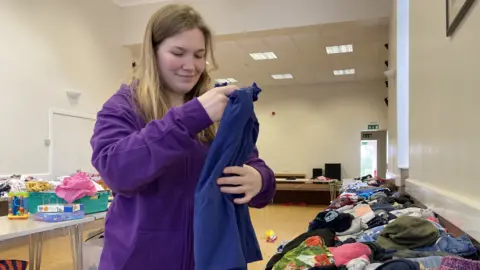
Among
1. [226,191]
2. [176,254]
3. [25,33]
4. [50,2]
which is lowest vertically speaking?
[176,254]

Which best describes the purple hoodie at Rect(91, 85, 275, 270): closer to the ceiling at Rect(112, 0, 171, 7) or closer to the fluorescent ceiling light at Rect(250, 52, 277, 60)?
the ceiling at Rect(112, 0, 171, 7)

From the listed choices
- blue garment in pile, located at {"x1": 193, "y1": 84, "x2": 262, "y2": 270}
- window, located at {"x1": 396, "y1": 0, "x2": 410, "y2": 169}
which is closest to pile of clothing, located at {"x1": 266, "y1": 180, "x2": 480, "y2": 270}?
blue garment in pile, located at {"x1": 193, "y1": 84, "x2": 262, "y2": 270}

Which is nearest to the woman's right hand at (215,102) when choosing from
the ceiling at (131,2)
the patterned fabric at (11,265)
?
the patterned fabric at (11,265)

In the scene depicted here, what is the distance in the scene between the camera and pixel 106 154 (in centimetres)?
69

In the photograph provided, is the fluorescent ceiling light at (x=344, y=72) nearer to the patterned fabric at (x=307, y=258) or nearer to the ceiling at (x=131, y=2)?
the ceiling at (x=131, y=2)

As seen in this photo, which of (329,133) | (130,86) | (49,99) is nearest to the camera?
(130,86)

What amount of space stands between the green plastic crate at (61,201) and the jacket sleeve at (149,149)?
2.21 meters

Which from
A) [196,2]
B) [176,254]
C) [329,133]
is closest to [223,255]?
[176,254]

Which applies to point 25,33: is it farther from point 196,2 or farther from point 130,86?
point 130,86

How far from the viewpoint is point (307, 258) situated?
1217 millimetres

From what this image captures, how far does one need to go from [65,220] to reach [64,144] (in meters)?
3.62

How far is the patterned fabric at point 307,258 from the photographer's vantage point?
3.85 ft

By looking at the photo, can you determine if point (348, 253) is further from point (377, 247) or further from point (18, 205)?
point (18, 205)

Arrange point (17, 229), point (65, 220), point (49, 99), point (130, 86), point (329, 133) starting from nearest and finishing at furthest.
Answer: point (130, 86) < point (17, 229) < point (65, 220) < point (49, 99) < point (329, 133)
